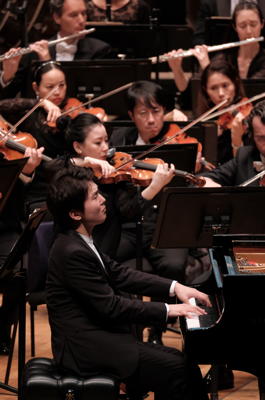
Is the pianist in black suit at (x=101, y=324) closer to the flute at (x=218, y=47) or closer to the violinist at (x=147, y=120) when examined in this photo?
the violinist at (x=147, y=120)

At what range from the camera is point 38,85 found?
16.4ft

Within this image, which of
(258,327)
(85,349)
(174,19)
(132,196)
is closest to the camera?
(258,327)

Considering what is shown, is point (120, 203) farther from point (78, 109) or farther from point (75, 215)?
point (78, 109)

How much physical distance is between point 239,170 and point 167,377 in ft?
4.65

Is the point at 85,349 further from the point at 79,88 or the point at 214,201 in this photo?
the point at 79,88

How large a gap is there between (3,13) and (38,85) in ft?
4.84

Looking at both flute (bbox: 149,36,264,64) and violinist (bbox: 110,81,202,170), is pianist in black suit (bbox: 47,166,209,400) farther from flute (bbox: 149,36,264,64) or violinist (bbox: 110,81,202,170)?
flute (bbox: 149,36,264,64)

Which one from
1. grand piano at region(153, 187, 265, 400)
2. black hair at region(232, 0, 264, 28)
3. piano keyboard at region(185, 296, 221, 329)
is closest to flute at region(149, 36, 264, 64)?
black hair at region(232, 0, 264, 28)

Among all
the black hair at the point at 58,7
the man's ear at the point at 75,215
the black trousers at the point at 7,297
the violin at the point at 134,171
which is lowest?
the black trousers at the point at 7,297

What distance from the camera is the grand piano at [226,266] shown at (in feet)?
8.89

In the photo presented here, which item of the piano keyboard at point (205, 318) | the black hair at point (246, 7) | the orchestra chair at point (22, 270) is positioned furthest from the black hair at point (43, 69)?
the piano keyboard at point (205, 318)

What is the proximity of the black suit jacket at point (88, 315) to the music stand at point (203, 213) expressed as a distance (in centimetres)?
46

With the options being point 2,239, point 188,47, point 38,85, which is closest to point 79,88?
point 38,85

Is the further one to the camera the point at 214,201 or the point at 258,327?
the point at 214,201
